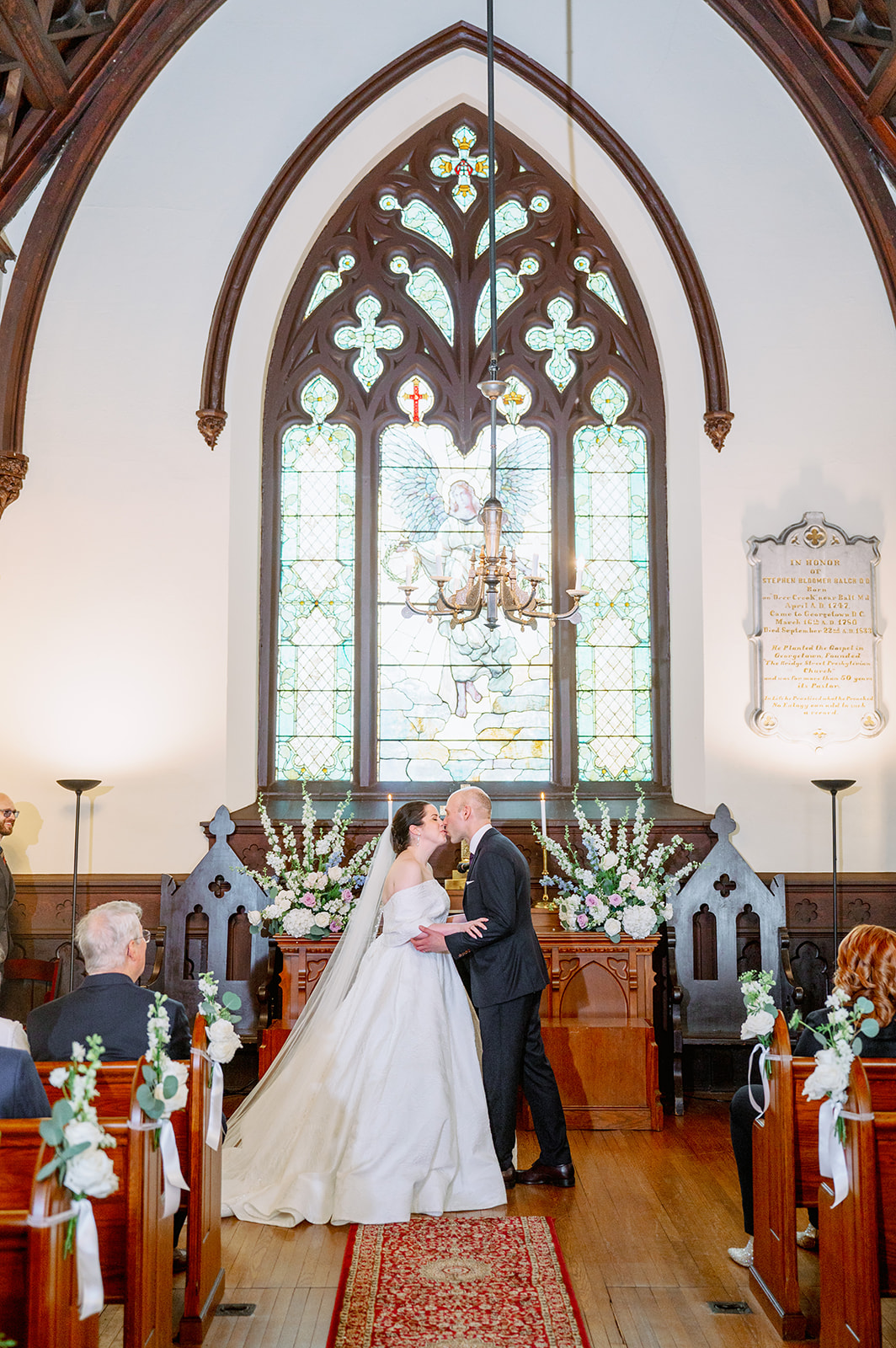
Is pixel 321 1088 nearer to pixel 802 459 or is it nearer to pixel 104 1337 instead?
pixel 104 1337

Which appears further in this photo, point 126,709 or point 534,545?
point 534,545

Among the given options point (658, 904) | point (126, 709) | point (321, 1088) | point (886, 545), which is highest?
point (886, 545)

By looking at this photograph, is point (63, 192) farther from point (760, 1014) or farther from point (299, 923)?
point (760, 1014)

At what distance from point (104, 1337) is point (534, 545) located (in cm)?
625

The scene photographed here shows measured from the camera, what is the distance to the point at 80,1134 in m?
2.62

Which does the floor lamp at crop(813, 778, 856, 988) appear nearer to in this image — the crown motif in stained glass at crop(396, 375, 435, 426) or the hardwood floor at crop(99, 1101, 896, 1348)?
the hardwood floor at crop(99, 1101, 896, 1348)

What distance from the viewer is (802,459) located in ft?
27.7

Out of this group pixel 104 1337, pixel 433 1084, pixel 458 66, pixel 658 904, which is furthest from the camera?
pixel 458 66

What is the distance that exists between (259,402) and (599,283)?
2.79m

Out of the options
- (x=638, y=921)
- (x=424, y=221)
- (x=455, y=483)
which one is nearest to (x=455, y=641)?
(x=455, y=483)

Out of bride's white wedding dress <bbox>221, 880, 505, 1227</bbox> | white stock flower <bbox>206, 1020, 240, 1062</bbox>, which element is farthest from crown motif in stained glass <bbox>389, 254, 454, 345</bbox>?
white stock flower <bbox>206, 1020, 240, 1062</bbox>

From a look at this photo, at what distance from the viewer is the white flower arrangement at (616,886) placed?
23.0 ft

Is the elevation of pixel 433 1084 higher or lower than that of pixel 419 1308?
higher

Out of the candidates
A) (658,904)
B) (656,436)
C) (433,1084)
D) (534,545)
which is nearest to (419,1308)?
(433,1084)
